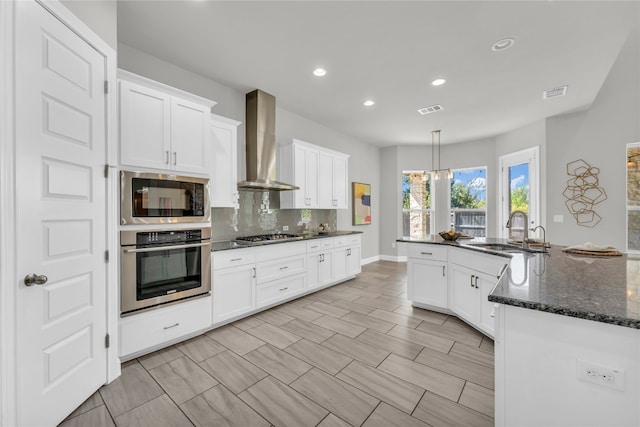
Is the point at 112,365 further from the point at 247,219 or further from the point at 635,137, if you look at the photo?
the point at 635,137

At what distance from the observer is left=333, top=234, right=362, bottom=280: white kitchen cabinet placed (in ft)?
14.6

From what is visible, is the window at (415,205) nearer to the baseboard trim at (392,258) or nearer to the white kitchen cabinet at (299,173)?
the baseboard trim at (392,258)

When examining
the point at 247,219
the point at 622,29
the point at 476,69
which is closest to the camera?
the point at 622,29

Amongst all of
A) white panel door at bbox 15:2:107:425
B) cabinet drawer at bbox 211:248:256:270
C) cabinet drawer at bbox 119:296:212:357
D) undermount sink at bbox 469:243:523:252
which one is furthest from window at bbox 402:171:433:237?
white panel door at bbox 15:2:107:425

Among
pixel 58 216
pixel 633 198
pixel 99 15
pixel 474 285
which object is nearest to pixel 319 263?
pixel 474 285

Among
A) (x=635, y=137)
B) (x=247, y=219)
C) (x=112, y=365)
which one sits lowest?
(x=112, y=365)

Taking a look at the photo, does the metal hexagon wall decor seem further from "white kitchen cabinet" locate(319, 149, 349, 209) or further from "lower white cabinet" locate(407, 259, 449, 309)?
"white kitchen cabinet" locate(319, 149, 349, 209)

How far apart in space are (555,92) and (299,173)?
3.79 meters

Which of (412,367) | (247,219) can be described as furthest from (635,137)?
(247,219)

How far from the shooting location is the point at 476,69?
3143mm

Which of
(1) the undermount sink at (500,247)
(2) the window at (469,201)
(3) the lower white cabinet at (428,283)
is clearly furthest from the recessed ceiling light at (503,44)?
(2) the window at (469,201)

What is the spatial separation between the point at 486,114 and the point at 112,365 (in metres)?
5.88

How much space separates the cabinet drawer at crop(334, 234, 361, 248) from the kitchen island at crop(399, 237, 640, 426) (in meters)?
3.23

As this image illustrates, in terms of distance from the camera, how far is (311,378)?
6.55 feet
